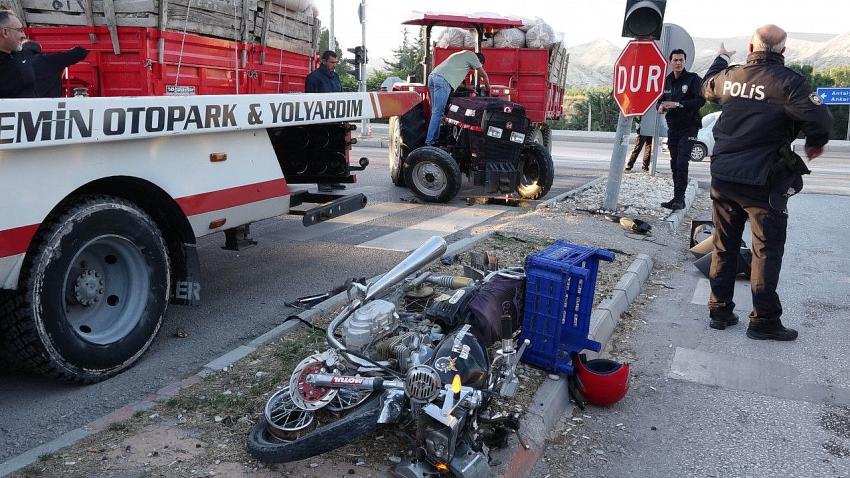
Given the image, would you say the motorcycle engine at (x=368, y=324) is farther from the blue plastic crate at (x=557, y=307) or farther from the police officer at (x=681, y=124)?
the police officer at (x=681, y=124)

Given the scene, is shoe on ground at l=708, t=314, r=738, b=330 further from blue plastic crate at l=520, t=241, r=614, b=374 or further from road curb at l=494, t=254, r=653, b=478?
blue plastic crate at l=520, t=241, r=614, b=374

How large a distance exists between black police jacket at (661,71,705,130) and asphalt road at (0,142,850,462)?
2.52 meters

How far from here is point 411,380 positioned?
3.01 metres

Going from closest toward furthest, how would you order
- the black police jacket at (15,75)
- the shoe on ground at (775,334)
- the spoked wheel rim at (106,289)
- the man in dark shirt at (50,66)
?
the spoked wheel rim at (106,289), the black police jacket at (15,75), the man in dark shirt at (50,66), the shoe on ground at (775,334)

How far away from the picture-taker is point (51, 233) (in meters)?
3.70

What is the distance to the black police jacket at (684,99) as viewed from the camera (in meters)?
9.73

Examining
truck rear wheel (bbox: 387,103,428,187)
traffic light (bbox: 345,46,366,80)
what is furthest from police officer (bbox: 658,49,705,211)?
traffic light (bbox: 345,46,366,80)

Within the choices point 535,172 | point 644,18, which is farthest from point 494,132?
point 644,18

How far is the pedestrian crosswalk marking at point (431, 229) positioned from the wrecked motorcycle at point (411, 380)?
364 centimetres

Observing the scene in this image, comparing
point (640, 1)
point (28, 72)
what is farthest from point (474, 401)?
point (640, 1)

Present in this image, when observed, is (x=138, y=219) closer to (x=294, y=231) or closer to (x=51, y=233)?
(x=51, y=233)

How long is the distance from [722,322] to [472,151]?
526cm

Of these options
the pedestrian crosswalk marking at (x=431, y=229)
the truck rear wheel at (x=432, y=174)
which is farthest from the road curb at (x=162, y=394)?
the truck rear wheel at (x=432, y=174)

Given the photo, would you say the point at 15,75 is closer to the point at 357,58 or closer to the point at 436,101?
the point at 436,101
